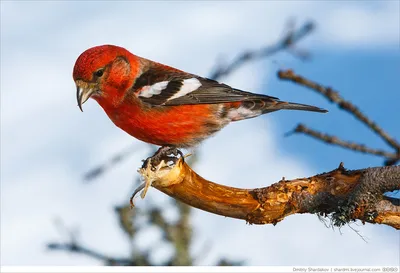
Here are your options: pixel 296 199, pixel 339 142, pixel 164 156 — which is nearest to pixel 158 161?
pixel 164 156

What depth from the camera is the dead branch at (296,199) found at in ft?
13.9

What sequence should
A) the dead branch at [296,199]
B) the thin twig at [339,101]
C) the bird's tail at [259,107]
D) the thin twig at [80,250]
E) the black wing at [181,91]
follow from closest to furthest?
the thin twig at [339,101] → the dead branch at [296,199] → the black wing at [181,91] → the bird's tail at [259,107] → the thin twig at [80,250]

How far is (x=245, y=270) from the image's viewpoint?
4.74 metres

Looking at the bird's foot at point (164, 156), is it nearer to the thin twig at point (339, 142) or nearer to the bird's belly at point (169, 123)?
the bird's belly at point (169, 123)

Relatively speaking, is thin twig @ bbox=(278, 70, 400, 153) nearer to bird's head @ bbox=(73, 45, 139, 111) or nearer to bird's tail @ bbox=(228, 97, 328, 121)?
bird's tail @ bbox=(228, 97, 328, 121)

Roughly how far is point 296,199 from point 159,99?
54.5 inches

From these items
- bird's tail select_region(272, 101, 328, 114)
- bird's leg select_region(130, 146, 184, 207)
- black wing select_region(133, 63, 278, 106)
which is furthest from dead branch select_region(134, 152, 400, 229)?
bird's tail select_region(272, 101, 328, 114)

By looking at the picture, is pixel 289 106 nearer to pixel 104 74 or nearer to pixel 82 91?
pixel 104 74

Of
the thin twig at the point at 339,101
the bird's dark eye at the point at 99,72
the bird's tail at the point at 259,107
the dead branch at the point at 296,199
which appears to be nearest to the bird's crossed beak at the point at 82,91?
the bird's dark eye at the point at 99,72

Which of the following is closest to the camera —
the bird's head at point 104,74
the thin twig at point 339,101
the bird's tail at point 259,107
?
the thin twig at point 339,101

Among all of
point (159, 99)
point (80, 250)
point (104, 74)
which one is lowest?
point (80, 250)

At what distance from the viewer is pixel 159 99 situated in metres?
4.93

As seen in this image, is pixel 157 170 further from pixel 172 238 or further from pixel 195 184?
pixel 172 238

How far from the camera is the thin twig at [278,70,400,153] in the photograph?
3.07 meters
